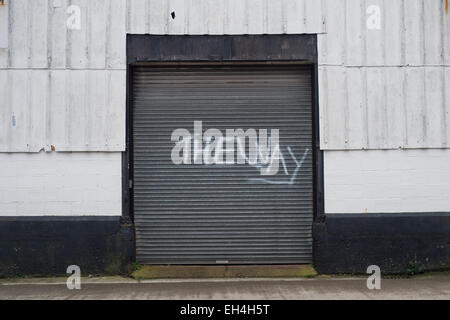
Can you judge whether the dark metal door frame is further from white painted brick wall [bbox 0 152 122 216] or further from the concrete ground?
the concrete ground

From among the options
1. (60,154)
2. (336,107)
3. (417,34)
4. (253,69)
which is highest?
(417,34)

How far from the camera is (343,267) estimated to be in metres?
7.83

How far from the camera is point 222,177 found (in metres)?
8.22

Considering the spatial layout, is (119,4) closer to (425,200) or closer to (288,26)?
(288,26)

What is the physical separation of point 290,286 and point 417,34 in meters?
5.03

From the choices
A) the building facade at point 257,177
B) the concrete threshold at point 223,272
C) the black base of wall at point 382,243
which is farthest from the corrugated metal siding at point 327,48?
the concrete threshold at point 223,272

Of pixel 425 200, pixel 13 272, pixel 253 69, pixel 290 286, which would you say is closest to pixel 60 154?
pixel 13 272

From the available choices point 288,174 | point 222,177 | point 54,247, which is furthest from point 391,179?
point 54,247

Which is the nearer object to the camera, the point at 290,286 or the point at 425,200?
the point at 290,286

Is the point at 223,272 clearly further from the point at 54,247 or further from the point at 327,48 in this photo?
the point at 327,48

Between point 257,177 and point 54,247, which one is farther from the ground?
point 257,177

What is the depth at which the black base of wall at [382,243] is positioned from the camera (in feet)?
25.7

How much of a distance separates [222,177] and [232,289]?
212 centimetres

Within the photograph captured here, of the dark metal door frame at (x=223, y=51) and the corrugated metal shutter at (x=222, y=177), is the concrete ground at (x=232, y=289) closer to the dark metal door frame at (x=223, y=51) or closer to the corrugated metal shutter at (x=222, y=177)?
the corrugated metal shutter at (x=222, y=177)
